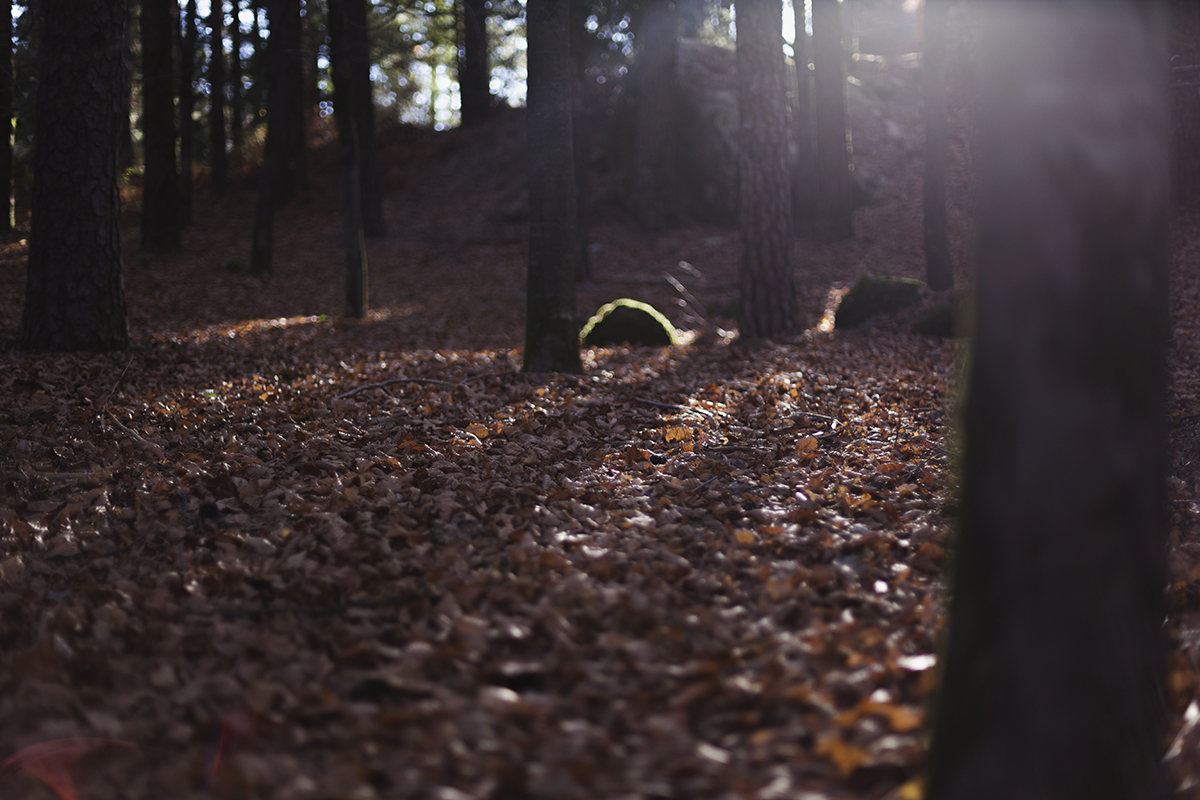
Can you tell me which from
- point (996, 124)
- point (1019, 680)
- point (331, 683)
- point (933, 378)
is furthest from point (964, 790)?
point (933, 378)

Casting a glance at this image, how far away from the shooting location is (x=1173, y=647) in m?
2.68

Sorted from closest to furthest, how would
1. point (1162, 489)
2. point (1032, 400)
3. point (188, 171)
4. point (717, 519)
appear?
point (1032, 400)
point (1162, 489)
point (717, 519)
point (188, 171)

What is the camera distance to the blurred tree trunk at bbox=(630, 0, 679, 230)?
712 inches

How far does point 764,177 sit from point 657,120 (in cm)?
928

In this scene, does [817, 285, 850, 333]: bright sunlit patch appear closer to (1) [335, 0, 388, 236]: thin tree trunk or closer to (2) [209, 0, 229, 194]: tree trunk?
(1) [335, 0, 388, 236]: thin tree trunk

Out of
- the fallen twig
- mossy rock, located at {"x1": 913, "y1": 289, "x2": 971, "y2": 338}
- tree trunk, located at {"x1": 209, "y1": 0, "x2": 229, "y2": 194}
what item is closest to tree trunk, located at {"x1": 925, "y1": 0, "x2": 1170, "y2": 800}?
the fallen twig

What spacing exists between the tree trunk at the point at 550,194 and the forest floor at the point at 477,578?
54 centimetres

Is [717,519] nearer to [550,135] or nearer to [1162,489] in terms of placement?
[1162,489]

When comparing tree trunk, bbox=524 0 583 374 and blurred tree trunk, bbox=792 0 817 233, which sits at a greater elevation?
blurred tree trunk, bbox=792 0 817 233

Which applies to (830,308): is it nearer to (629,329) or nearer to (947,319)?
(947,319)

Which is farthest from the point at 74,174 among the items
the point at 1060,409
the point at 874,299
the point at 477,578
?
the point at 874,299

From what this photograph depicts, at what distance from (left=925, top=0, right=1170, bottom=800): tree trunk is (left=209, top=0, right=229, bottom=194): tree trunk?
22.7 m

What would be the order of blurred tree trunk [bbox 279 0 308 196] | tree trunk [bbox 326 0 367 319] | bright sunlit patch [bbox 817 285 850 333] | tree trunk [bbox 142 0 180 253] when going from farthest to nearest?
blurred tree trunk [bbox 279 0 308 196] < tree trunk [bbox 142 0 180 253] < bright sunlit patch [bbox 817 285 850 333] < tree trunk [bbox 326 0 367 319]

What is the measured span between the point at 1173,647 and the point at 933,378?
501 centimetres
